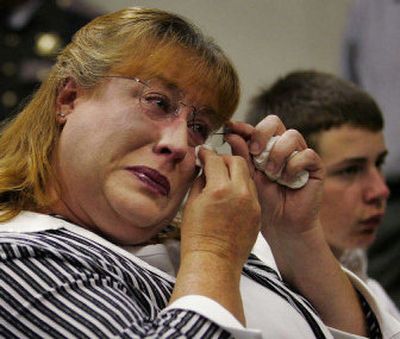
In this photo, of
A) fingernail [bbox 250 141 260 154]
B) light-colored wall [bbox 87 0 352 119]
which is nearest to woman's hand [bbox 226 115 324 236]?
fingernail [bbox 250 141 260 154]

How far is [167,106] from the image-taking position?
48.3 inches

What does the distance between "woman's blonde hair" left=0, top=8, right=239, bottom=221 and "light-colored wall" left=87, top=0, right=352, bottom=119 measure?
115 centimetres

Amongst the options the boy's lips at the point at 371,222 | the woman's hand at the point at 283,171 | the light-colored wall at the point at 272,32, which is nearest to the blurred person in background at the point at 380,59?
the light-colored wall at the point at 272,32

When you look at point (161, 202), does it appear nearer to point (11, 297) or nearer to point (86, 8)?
point (11, 297)

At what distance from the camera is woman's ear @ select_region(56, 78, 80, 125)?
4.21 ft

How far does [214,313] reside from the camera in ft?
3.05

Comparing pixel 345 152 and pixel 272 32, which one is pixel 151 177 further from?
pixel 272 32

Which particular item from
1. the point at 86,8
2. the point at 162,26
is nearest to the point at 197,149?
the point at 162,26

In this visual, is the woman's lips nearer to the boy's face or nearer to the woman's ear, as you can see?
the woman's ear

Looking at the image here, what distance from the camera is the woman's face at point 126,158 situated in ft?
3.83

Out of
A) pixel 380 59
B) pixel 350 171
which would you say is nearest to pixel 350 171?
pixel 350 171

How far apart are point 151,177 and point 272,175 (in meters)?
0.30

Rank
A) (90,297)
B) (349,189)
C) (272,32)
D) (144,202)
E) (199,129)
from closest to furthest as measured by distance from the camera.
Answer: (90,297)
(144,202)
(199,129)
(349,189)
(272,32)

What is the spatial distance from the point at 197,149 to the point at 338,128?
2.76 ft
